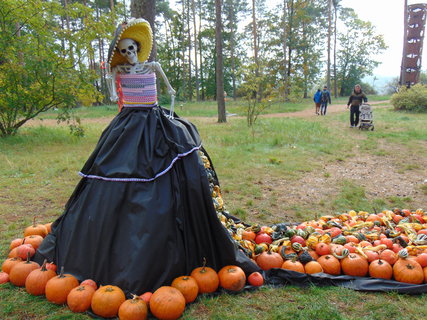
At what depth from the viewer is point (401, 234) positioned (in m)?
3.64

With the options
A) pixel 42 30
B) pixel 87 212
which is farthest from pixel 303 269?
pixel 42 30

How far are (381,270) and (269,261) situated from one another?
0.96 metres

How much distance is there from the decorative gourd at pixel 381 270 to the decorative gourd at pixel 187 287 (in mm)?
1574

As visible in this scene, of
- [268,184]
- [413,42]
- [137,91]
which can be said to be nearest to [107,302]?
[137,91]

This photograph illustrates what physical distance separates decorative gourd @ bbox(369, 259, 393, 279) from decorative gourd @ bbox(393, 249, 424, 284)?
5 centimetres

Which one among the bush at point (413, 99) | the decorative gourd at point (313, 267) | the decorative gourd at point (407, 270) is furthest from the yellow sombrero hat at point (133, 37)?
the bush at point (413, 99)

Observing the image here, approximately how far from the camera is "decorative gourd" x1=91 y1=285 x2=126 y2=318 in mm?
2439

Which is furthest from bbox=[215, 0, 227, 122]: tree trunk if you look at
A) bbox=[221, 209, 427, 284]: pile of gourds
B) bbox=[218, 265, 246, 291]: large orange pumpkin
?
bbox=[218, 265, 246, 291]: large orange pumpkin

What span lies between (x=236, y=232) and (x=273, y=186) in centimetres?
273

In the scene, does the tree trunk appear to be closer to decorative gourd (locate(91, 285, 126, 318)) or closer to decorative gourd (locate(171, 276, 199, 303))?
decorative gourd (locate(171, 276, 199, 303))

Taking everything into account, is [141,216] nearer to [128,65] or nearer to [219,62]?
[128,65]

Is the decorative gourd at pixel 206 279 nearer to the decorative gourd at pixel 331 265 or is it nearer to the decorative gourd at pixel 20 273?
the decorative gourd at pixel 331 265

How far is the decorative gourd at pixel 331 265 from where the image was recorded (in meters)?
3.11

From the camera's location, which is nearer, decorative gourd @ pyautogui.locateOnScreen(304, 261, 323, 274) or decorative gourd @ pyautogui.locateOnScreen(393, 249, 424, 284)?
decorative gourd @ pyautogui.locateOnScreen(393, 249, 424, 284)
